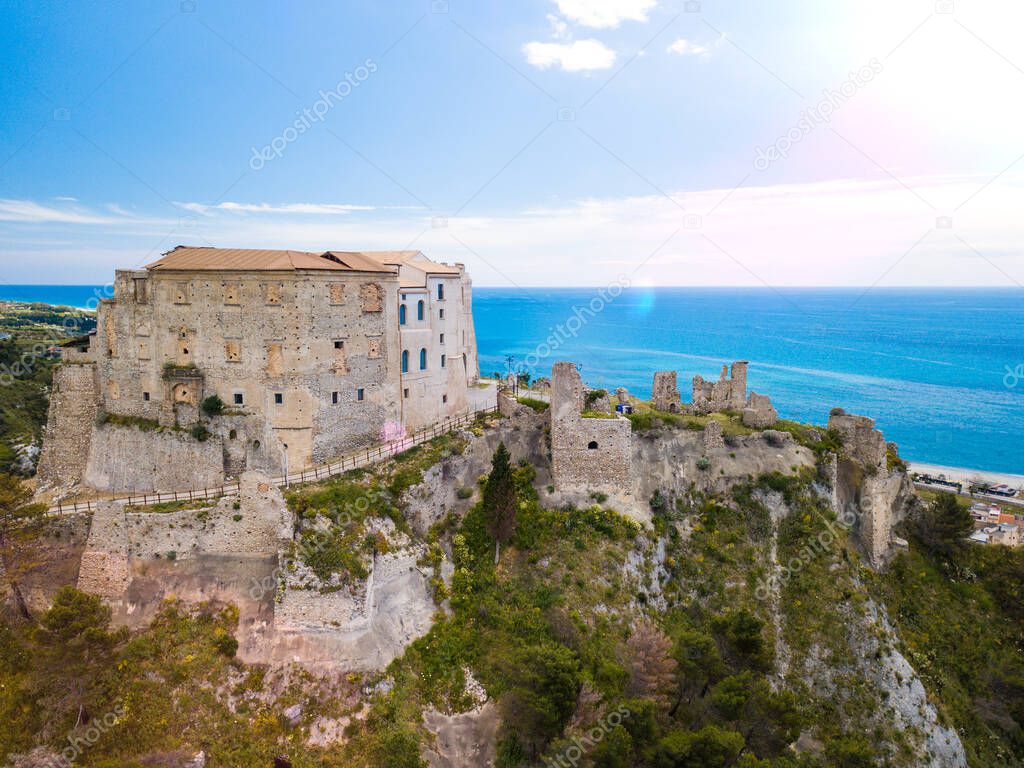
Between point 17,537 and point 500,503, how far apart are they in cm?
2204

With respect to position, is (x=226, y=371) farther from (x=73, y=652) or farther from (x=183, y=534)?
(x=73, y=652)

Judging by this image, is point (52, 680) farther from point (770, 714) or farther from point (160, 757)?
point (770, 714)

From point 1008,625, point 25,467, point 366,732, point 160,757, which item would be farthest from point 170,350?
point 1008,625

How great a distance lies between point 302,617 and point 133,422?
16139 mm

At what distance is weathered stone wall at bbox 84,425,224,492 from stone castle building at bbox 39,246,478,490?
6 cm

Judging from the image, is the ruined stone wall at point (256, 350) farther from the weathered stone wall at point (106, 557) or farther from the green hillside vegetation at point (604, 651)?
the weathered stone wall at point (106, 557)

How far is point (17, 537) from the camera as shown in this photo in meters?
29.2

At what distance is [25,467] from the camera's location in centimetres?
5372

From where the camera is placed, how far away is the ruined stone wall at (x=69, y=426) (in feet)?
123

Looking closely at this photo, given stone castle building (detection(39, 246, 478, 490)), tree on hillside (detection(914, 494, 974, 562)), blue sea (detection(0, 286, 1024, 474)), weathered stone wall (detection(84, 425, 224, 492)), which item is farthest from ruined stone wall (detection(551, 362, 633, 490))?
blue sea (detection(0, 286, 1024, 474))

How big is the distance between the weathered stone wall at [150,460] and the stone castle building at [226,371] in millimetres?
63

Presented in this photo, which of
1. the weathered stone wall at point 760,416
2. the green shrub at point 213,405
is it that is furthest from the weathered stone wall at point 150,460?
the weathered stone wall at point 760,416

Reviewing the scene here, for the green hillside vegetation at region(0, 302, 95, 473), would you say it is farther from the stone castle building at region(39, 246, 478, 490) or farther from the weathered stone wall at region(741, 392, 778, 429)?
the weathered stone wall at region(741, 392, 778, 429)

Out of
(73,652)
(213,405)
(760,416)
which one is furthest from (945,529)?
(73,652)
